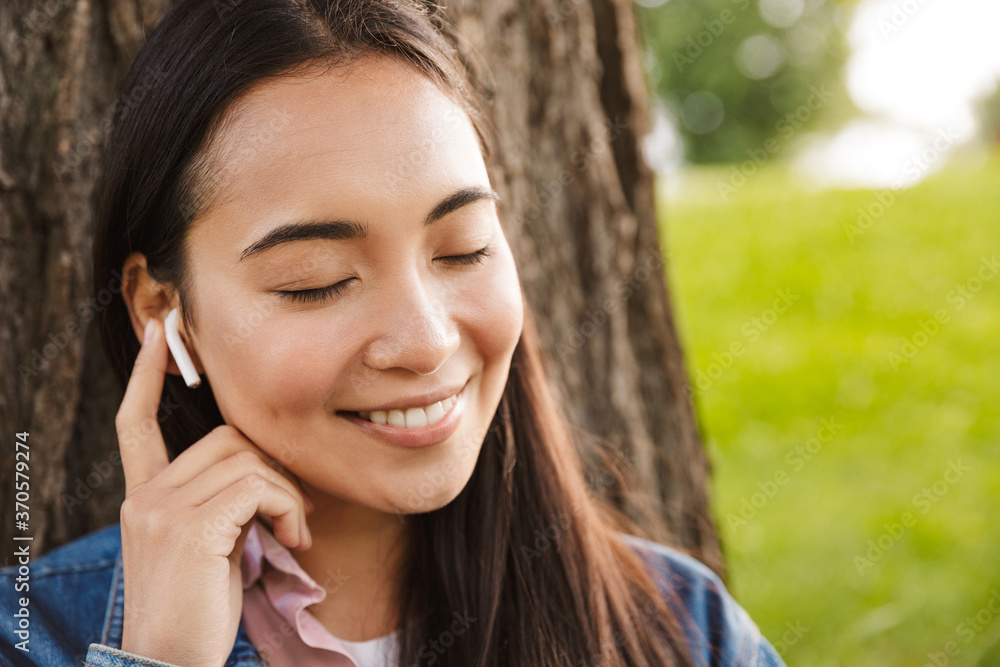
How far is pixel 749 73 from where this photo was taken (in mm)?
29047

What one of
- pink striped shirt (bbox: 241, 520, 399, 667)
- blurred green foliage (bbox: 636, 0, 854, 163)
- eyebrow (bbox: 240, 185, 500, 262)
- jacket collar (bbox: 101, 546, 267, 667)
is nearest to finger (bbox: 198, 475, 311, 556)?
pink striped shirt (bbox: 241, 520, 399, 667)

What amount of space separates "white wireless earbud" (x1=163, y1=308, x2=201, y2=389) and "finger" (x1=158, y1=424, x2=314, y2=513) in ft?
0.41

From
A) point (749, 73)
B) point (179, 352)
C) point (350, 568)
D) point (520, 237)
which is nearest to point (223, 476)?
point (179, 352)

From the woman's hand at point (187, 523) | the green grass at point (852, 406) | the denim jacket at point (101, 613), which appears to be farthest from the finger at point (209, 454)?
the green grass at point (852, 406)

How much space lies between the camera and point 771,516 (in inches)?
162

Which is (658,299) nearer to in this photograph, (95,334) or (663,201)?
(95,334)

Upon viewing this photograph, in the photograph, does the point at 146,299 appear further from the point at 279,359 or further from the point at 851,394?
the point at 851,394

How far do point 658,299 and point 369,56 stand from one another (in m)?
1.60

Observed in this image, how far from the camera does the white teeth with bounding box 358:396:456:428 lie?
63.1 inches

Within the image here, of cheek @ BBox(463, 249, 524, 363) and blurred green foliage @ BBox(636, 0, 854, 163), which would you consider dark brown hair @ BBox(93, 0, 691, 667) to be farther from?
blurred green foliage @ BBox(636, 0, 854, 163)

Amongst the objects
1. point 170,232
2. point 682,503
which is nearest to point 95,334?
point 170,232

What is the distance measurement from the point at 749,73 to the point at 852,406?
88.5ft

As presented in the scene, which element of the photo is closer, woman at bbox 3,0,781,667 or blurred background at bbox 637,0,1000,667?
woman at bbox 3,0,781,667

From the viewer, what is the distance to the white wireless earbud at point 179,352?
1.72 meters
